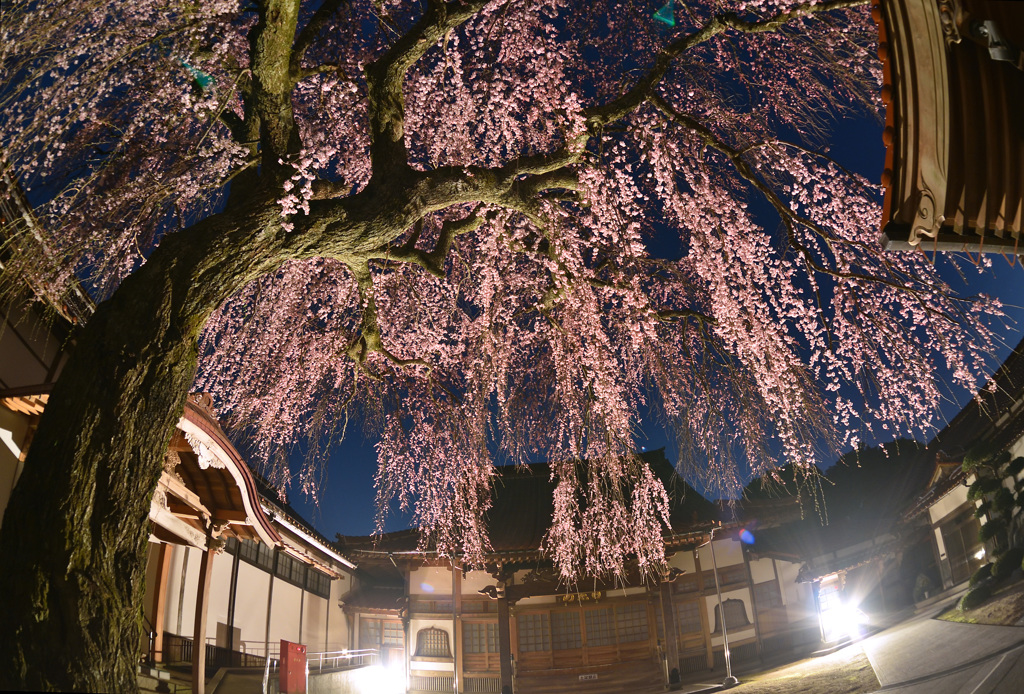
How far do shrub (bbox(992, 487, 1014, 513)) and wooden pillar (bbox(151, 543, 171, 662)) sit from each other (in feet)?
30.7

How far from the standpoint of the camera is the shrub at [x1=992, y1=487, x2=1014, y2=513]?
5055 millimetres

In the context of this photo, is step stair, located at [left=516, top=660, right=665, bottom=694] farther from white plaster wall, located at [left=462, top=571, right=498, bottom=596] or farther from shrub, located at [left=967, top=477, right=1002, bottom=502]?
shrub, located at [left=967, top=477, right=1002, bottom=502]

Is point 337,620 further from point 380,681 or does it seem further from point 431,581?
point 431,581

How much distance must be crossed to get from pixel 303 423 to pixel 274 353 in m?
0.92

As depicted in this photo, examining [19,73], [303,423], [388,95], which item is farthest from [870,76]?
[303,423]

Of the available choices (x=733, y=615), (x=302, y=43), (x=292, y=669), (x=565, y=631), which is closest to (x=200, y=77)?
(x=302, y=43)

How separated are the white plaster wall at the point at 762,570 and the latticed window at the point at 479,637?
15.8 ft

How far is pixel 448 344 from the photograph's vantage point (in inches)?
282

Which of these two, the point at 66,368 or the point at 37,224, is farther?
the point at 37,224

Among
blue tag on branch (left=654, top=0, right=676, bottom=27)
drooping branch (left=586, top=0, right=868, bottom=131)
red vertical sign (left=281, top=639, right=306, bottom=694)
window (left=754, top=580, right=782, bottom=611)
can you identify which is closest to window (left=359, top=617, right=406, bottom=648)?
red vertical sign (left=281, top=639, right=306, bottom=694)

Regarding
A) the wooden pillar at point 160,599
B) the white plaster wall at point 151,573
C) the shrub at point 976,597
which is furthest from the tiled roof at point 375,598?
the shrub at point 976,597

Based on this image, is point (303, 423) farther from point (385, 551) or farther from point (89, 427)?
Answer: point (385, 551)

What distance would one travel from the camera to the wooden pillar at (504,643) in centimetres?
1070

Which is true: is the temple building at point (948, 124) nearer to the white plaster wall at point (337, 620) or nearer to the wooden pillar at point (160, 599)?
the wooden pillar at point (160, 599)
